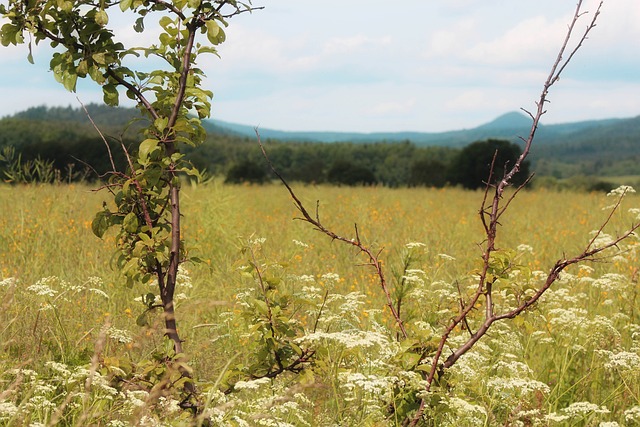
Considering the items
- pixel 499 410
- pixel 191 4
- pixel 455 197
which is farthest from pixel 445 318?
pixel 455 197

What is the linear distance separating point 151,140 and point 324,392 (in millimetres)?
1738

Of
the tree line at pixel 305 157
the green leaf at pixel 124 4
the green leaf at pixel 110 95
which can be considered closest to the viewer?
the green leaf at pixel 124 4

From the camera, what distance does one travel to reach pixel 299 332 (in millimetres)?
3836

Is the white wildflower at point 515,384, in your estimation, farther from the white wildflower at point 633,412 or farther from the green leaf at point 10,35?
the green leaf at point 10,35

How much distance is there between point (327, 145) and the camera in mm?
50062

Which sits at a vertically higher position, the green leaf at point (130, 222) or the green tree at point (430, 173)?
the green leaf at point (130, 222)

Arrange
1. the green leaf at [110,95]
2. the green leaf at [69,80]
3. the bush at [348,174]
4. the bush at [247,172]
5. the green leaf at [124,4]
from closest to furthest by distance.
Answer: the green leaf at [124,4]
the green leaf at [69,80]
the green leaf at [110,95]
the bush at [247,172]
the bush at [348,174]

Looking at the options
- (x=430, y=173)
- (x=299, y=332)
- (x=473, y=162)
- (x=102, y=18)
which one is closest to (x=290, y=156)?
(x=430, y=173)

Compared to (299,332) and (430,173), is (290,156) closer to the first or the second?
(430,173)

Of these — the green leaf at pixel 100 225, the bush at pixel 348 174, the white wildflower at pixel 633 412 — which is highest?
the green leaf at pixel 100 225

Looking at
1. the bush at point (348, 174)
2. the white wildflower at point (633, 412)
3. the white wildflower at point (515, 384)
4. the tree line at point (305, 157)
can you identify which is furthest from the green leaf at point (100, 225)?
the bush at point (348, 174)

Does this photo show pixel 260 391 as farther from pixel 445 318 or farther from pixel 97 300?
pixel 97 300

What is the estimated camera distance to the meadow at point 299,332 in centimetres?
283

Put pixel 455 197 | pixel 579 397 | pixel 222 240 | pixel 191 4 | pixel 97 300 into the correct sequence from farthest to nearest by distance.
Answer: pixel 455 197, pixel 222 240, pixel 97 300, pixel 579 397, pixel 191 4
